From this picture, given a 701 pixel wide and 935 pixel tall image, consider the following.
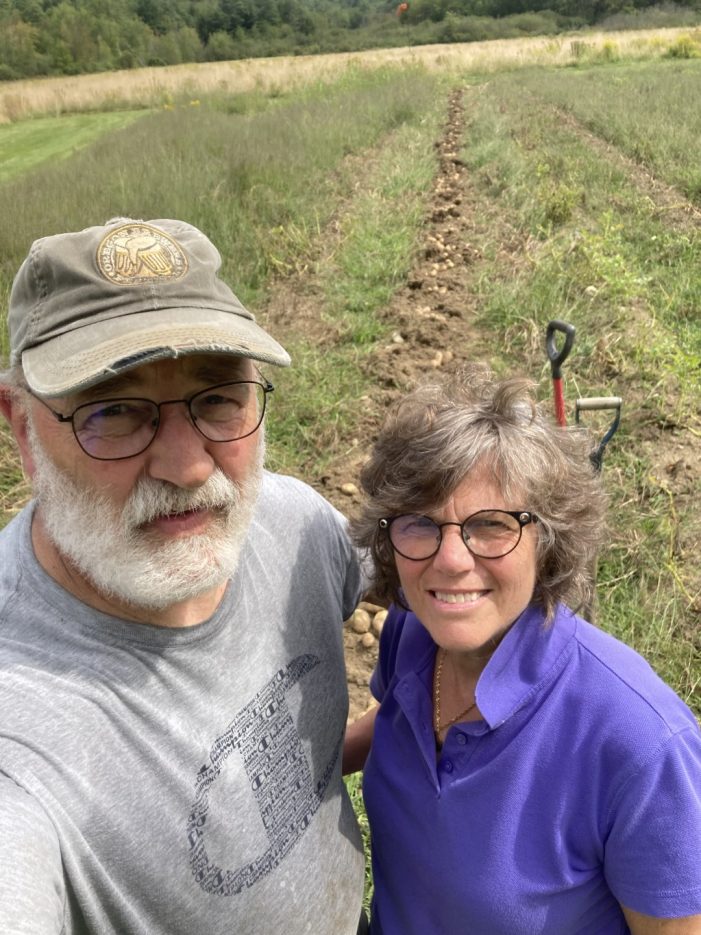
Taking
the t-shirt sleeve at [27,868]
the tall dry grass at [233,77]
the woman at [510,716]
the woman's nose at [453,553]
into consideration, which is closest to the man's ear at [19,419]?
the t-shirt sleeve at [27,868]

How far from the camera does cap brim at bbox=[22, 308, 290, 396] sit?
111cm

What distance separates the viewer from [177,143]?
11.2 metres

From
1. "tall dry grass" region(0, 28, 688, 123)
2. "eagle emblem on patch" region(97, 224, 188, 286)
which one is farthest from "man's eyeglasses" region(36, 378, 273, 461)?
"tall dry grass" region(0, 28, 688, 123)

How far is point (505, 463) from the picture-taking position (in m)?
1.27

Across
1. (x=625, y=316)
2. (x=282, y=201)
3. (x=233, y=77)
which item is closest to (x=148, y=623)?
(x=625, y=316)

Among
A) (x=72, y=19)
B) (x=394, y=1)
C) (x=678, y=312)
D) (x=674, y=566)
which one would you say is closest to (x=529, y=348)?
(x=678, y=312)

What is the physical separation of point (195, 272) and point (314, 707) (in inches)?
36.5

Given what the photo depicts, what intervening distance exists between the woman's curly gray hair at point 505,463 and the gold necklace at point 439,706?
0.26 m

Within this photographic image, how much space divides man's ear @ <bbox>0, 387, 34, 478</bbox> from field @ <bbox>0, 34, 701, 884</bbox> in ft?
5.79

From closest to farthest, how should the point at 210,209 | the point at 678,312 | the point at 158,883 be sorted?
the point at 158,883
the point at 678,312
the point at 210,209

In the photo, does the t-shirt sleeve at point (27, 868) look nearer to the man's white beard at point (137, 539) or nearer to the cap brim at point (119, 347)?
the man's white beard at point (137, 539)

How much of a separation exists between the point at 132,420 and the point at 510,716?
0.86 meters

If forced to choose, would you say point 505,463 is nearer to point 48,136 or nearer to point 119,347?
point 119,347

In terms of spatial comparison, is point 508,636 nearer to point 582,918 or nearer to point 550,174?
point 582,918
